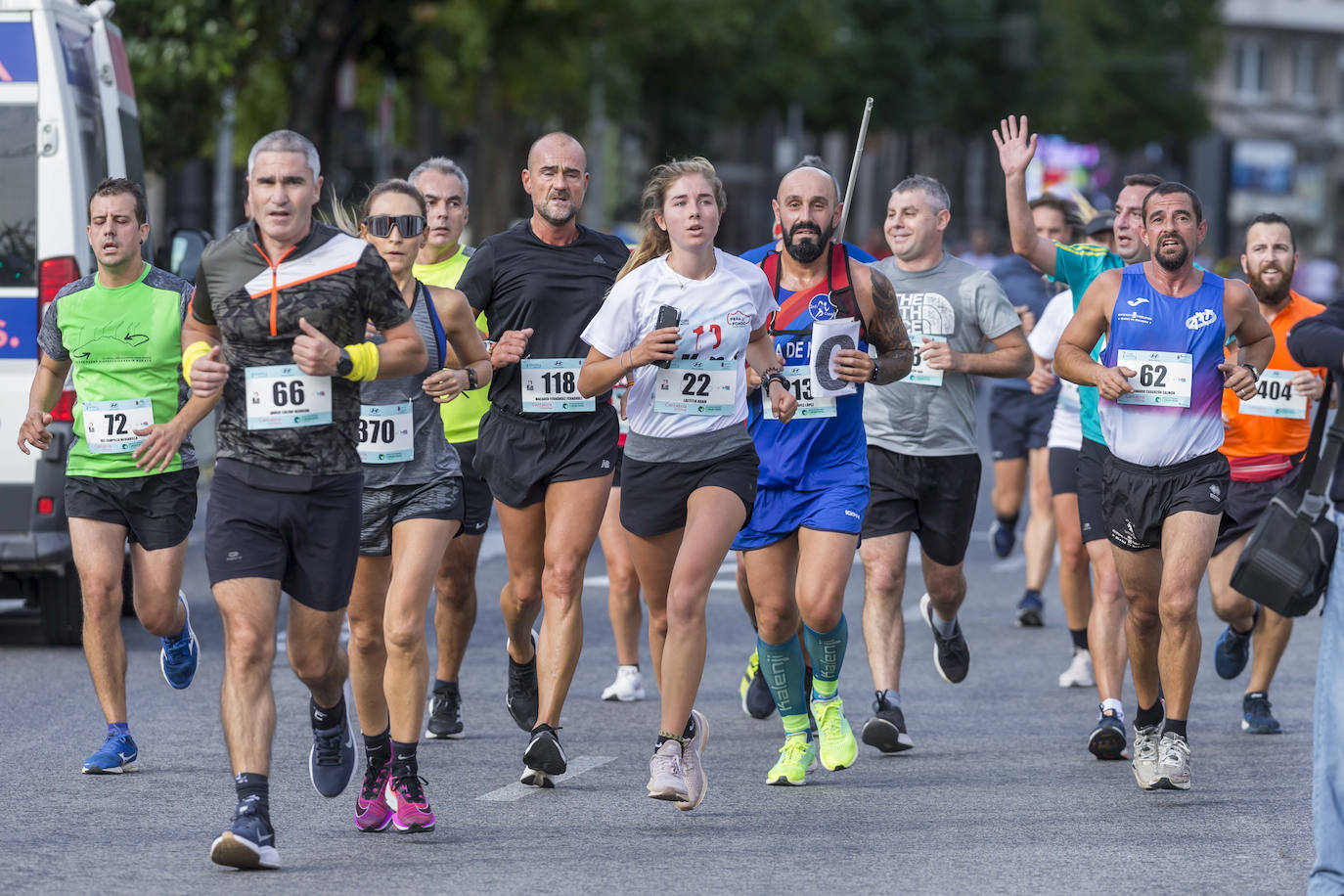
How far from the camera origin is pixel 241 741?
21.6ft

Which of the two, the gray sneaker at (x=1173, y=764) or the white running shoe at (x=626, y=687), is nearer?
the gray sneaker at (x=1173, y=764)

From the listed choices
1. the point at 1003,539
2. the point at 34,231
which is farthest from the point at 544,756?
the point at 1003,539

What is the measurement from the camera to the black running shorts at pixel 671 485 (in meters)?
7.72

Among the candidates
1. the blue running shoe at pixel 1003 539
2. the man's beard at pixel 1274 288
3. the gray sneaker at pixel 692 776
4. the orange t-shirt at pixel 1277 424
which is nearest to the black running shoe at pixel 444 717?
the gray sneaker at pixel 692 776

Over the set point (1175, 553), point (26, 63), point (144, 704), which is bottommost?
point (144, 704)

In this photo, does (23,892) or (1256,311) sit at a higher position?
(1256,311)

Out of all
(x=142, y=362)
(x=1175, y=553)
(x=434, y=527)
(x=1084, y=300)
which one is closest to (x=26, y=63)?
(x=142, y=362)

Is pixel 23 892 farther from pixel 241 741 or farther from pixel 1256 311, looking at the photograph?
pixel 1256 311

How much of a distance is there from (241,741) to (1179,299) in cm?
358

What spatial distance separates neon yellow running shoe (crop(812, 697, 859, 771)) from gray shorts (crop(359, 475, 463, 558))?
1582 millimetres

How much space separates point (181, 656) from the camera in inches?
349

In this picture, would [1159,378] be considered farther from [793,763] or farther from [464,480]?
[464,480]

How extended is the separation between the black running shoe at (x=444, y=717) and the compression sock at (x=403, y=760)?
1873 mm

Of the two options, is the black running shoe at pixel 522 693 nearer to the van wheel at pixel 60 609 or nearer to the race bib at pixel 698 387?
the race bib at pixel 698 387
